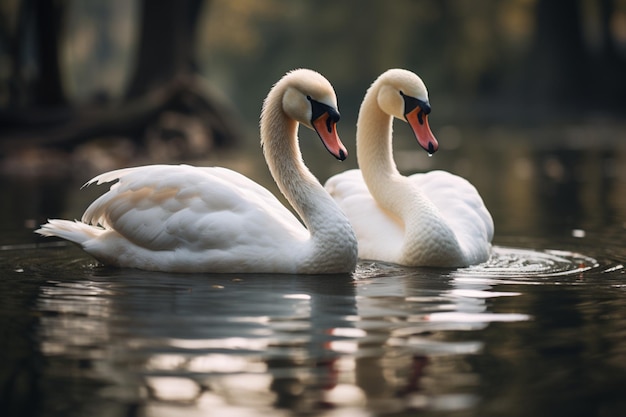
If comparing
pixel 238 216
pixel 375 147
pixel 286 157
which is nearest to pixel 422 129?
pixel 375 147

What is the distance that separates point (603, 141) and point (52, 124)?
1289cm

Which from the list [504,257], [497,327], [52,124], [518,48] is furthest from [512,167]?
[518,48]

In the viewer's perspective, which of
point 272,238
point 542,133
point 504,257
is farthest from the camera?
point 542,133

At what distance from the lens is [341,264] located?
7547 millimetres

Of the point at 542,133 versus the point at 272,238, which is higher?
the point at 542,133

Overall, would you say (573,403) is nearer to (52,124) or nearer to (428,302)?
(428,302)

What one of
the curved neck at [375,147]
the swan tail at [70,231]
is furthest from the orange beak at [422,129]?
the swan tail at [70,231]

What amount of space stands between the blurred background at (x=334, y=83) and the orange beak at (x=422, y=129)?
268 cm

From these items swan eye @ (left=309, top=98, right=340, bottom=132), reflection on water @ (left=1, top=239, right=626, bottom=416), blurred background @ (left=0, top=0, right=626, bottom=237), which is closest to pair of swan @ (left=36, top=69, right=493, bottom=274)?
swan eye @ (left=309, top=98, right=340, bottom=132)

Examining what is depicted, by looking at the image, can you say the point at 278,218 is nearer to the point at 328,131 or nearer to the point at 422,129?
the point at 328,131

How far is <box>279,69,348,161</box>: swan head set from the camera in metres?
7.57

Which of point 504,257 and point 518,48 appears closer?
point 504,257

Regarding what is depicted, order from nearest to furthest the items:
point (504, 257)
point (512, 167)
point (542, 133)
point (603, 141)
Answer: point (504, 257)
point (512, 167)
point (603, 141)
point (542, 133)

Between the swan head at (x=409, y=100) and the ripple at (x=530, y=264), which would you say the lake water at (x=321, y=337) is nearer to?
the ripple at (x=530, y=264)
